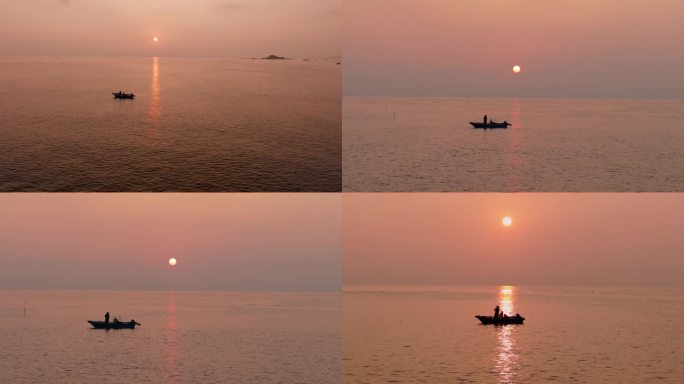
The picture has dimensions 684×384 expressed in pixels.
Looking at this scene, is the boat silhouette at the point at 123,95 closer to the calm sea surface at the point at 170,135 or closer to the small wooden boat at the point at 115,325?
the calm sea surface at the point at 170,135

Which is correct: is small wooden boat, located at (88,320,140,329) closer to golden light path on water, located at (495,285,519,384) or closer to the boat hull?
the boat hull

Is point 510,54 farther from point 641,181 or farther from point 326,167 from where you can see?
point 641,181

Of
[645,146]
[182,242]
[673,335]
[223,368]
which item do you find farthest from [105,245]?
[645,146]

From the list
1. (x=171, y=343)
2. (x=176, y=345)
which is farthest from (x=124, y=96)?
(x=176, y=345)

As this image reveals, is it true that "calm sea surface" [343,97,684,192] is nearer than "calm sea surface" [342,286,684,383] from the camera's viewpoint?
No

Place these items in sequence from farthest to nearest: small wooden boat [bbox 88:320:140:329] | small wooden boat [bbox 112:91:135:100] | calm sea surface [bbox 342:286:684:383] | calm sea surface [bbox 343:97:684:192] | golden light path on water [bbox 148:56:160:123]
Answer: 1. small wooden boat [bbox 112:91:135:100]
2. golden light path on water [bbox 148:56:160:123]
3. small wooden boat [bbox 88:320:140:329]
4. calm sea surface [bbox 343:97:684:192]
5. calm sea surface [bbox 342:286:684:383]

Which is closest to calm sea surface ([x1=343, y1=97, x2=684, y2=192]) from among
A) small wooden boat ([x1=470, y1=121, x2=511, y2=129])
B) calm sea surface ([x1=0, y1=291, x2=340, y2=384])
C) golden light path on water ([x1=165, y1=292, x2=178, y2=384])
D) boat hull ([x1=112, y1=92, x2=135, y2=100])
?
small wooden boat ([x1=470, y1=121, x2=511, y2=129])

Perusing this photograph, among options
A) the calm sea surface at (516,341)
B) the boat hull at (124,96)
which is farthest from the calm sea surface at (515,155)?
the boat hull at (124,96)

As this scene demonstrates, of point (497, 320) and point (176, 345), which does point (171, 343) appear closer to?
point (176, 345)
